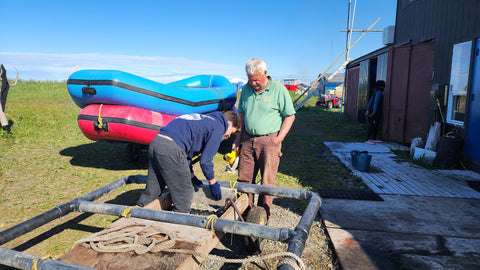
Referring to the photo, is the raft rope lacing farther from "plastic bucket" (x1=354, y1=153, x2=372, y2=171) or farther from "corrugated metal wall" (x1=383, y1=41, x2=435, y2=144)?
"corrugated metal wall" (x1=383, y1=41, x2=435, y2=144)

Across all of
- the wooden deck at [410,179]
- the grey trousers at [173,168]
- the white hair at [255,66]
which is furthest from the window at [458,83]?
the grey trousers at [173,168]

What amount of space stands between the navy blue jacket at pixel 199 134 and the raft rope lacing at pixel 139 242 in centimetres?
82

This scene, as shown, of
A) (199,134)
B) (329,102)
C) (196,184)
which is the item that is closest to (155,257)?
(199,134)

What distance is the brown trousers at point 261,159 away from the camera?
3.50 meters

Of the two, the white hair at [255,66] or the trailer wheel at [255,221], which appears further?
the white hair at [255,66]

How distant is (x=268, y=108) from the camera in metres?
3.47

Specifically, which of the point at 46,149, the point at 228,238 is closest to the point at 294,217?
the point at 228,238

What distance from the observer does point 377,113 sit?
9.46 meters

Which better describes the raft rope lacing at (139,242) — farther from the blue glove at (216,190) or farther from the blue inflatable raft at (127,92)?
the blue inflatable raft at (127,92)

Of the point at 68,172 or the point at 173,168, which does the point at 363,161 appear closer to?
the point at 173,168

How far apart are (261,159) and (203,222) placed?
1.38m

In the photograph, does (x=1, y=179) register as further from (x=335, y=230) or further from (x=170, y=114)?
(x=335, y=230)

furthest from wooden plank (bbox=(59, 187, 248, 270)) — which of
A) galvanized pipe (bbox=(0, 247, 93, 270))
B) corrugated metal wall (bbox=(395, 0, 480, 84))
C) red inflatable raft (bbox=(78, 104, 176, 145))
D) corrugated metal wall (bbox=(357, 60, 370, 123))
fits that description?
corrugated metal wall (bbox=(357, 60, 370, 123))

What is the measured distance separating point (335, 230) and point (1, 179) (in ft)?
21.2
